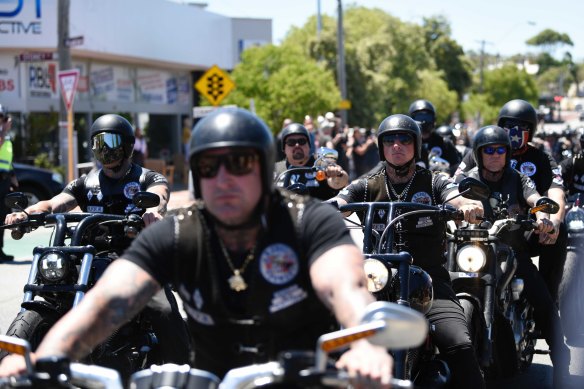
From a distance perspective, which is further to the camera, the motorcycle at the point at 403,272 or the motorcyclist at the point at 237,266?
the motorcycle at the point at 403,272

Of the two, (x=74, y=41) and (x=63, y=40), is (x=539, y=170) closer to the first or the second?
(x=74, y=41)

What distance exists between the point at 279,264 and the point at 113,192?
148 inches

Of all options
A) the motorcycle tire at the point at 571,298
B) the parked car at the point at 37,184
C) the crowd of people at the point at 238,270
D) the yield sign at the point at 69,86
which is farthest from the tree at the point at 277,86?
the crowd of people at the point at 238,270

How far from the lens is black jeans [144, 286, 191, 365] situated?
19.6ft

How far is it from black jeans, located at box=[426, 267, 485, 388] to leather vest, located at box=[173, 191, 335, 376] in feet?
A: 7.67

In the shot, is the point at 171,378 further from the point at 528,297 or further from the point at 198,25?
the point at 198,25

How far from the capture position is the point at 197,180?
323cm

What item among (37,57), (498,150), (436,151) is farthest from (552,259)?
(37,57)

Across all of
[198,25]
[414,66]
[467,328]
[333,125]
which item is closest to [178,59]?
[198,25]

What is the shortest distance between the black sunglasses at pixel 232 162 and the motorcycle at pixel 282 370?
0.66 meters

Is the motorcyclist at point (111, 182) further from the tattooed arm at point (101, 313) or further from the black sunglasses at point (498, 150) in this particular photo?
the tattooed arm at point (101, 313)

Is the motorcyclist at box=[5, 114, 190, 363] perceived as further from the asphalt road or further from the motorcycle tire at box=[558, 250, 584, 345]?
the motorcycle tire at box=[558, 250, 584, 345]

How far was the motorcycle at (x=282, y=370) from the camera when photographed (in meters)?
2.46

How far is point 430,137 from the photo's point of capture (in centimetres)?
1265
